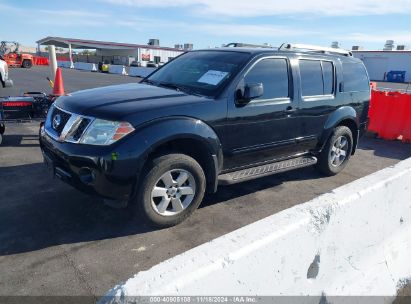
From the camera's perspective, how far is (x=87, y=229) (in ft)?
12.1

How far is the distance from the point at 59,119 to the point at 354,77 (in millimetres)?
4647

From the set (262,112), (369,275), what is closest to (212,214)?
(262,112)

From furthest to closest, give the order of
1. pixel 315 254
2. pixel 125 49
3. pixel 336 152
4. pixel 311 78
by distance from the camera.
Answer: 1. pixel 125 49
2. pixel 336 152
3. pixel 311 78
4. pixel 315 254

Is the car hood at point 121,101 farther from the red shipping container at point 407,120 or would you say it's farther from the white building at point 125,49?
the white building at point 125,49

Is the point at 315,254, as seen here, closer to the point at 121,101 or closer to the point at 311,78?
the point at 121,101

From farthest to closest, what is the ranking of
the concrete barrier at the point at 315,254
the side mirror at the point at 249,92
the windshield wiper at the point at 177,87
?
the windshield wiper at the point at 177,87, the side mirror at the point at 249,92, the concrete barrier at the point at 315,254

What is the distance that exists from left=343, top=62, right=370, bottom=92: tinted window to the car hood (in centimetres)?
298

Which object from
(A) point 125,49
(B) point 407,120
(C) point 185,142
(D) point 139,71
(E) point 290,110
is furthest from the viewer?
(A) point 125,49

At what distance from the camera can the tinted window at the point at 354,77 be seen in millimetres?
5766

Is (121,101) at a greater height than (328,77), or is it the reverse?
(328,77)

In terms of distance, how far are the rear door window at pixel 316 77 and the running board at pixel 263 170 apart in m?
0.95

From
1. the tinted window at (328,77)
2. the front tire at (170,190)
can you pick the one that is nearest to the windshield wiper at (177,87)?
the front tire at (170,190)

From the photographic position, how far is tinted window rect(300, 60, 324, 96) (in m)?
4.98

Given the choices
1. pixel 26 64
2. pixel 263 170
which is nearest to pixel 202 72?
pixel 263 170
